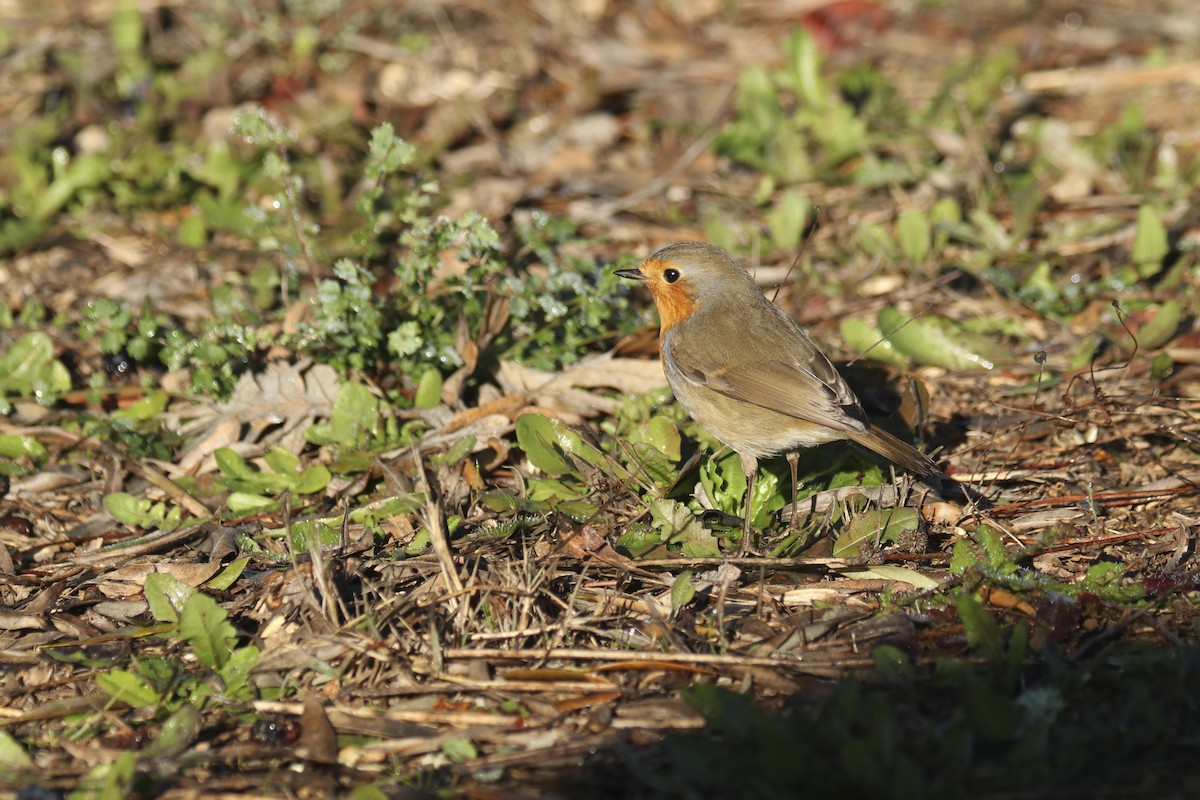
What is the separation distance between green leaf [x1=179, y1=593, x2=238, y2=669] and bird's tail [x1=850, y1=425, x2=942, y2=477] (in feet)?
7.49

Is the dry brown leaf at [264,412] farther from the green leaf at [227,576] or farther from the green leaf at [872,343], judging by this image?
the green leaf at [872,343]

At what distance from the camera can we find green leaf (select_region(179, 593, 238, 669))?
3641 millimetres

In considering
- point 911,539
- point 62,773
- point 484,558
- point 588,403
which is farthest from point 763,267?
point 62,773

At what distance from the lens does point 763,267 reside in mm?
6305

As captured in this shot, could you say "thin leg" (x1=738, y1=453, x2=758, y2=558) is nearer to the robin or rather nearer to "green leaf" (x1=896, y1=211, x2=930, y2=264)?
the robin

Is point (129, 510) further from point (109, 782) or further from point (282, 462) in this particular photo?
point (109, 782)

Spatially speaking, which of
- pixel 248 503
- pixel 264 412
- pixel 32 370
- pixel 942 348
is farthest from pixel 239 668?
pixel 942 348

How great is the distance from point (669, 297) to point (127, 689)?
2681 mm

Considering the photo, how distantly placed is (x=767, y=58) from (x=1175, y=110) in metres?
2.72

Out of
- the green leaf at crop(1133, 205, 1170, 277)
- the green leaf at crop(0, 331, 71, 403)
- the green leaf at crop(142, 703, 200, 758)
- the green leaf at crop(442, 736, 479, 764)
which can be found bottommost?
the green leaf at crop(442, 736, 479, 764)

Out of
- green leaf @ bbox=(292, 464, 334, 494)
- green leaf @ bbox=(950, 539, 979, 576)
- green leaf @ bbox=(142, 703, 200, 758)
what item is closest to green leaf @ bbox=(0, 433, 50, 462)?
green leaf @ bbox=(292, 464, 334, 494)

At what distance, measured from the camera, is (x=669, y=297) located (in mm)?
5062

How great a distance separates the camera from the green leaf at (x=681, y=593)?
3738mm

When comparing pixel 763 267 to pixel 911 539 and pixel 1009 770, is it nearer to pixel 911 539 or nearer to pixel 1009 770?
pixel 911 539
